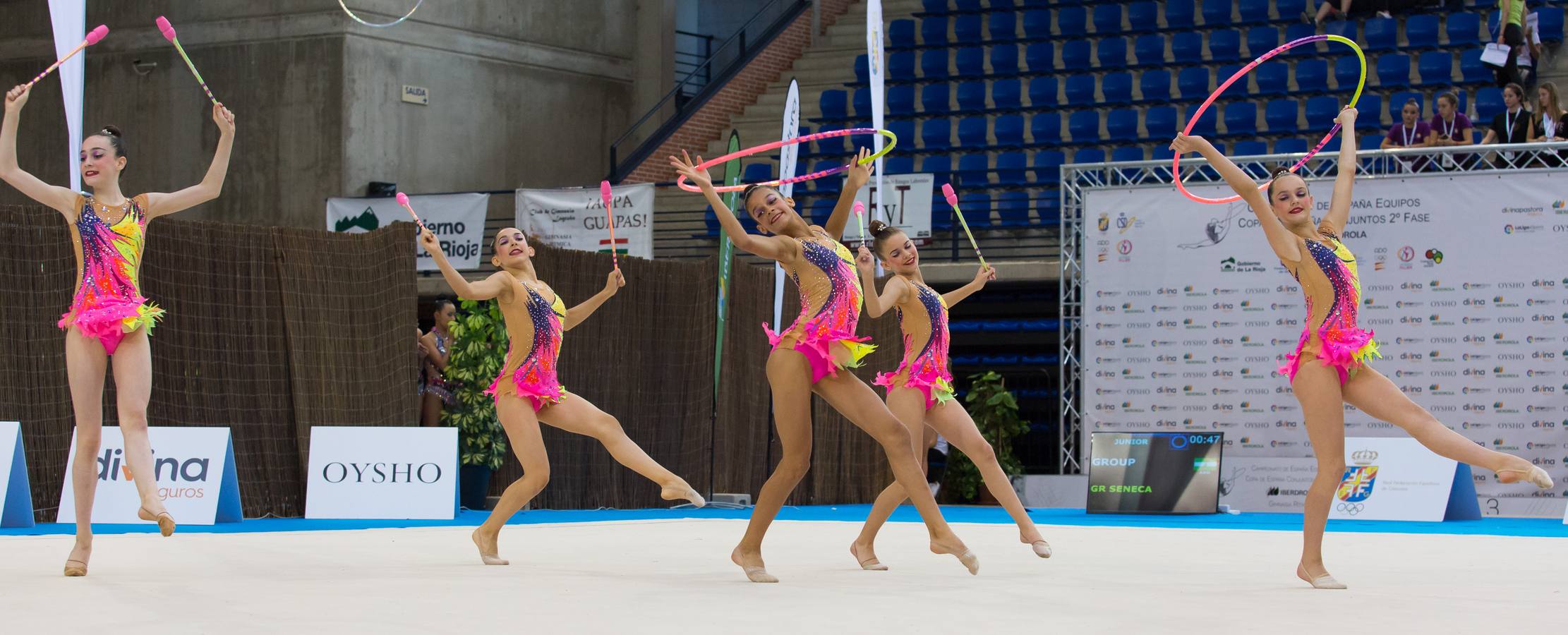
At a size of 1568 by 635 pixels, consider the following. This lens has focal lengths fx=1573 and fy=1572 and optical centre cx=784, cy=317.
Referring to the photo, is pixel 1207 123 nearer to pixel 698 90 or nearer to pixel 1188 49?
pixel 1188 49

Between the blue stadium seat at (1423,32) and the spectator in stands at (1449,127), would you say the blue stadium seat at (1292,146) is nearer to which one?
the blue stadium seat at (1423,32)

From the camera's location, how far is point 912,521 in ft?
36.1

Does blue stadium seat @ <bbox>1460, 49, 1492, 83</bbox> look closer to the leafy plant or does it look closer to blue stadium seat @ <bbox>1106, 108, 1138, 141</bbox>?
blue stadium seat @ <bbox>1106, 108, 1138, 141</bbox>

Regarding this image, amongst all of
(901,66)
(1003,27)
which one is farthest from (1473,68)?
(901,66)

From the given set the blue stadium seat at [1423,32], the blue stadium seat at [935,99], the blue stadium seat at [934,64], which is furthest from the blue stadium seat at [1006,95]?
the blue stadium seat at [1423,32]

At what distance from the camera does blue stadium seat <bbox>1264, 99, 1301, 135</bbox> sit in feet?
54.7

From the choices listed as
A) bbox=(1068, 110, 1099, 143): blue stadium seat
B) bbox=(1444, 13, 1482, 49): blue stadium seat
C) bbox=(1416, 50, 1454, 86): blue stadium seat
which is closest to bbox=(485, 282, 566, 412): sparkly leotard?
bbox=(1068, 110, 1099, 143): blue stadium seat

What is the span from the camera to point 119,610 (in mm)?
4402

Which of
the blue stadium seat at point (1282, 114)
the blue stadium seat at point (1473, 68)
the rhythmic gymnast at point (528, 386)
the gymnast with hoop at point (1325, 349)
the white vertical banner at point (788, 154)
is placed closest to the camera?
the gymnast with hoop at point (1325, 349)

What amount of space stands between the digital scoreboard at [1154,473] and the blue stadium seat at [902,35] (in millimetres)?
8904

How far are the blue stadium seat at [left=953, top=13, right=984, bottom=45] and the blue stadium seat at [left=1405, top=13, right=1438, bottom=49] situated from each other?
493 cm

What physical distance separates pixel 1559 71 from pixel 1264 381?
681 cm

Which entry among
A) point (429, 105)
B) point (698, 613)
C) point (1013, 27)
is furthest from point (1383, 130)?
point (698, 613)

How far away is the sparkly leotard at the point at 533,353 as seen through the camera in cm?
691
